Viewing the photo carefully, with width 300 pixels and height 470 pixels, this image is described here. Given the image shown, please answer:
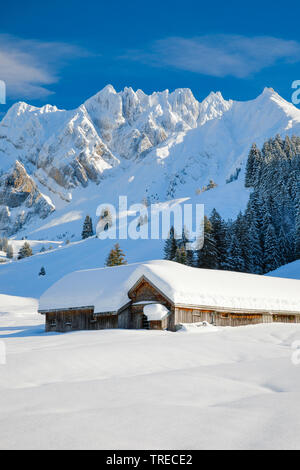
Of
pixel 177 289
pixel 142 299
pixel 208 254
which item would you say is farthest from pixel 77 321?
pixel 208 254

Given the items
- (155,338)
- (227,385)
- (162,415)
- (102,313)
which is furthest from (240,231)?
(162,415)

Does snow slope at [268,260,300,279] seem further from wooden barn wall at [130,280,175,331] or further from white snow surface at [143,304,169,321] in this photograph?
white snow surface at [143,304,169,321]

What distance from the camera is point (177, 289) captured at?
28.3 m

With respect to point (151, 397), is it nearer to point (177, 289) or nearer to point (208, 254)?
point (177, 289)

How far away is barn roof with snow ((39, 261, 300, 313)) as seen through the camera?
29266 millimetres

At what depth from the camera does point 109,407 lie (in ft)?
31.0

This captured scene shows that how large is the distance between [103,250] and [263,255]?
3658 cm

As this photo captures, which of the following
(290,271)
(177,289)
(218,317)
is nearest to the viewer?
(177,289)

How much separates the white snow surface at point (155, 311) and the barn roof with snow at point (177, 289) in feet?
2.45

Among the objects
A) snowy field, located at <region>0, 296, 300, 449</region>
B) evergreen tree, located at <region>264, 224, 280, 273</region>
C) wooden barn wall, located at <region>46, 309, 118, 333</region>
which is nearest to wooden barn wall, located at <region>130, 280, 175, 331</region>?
wooden barn wall, located at <region>46, 309, 118, 333</region>

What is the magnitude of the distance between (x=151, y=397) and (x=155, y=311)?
1750 centimetres

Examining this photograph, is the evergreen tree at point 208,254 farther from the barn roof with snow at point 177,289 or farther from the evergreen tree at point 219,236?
the barn roof with snow at point 177,289

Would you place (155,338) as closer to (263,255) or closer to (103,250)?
(263,255)

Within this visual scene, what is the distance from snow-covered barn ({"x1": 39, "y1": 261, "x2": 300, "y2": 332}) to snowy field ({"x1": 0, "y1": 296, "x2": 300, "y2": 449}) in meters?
7.46
